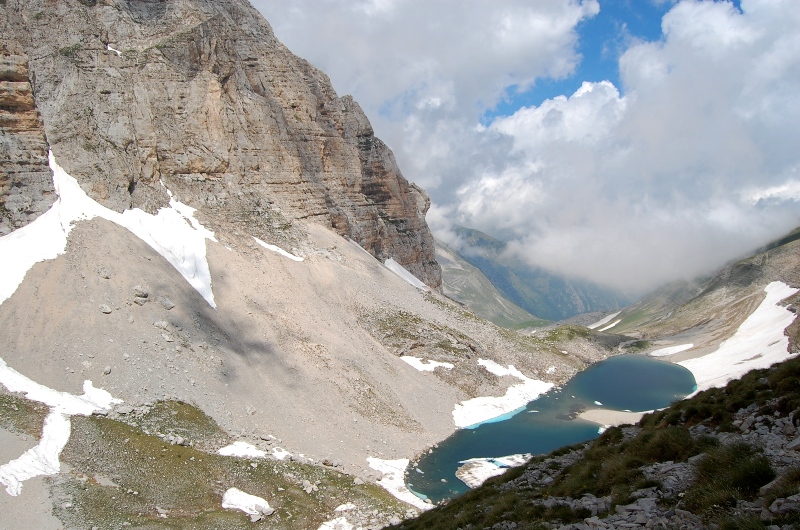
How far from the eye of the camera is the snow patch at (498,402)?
219 feet

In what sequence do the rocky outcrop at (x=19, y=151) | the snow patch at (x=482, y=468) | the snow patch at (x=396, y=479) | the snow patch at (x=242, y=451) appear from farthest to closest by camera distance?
1. the rocky outcrop at (x=19, y=151)
2. the snow patch at (x=482, y=468)
3. the snow patch at (x=396, y=479)
4. the snow patch at (x=242, y=451)

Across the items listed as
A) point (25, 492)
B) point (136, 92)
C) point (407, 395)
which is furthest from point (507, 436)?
point (136, 92)

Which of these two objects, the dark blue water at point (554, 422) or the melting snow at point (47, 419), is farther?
the dark blue water at point (554, 422)

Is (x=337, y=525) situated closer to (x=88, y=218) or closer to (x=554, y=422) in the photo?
(x=88, y=218)

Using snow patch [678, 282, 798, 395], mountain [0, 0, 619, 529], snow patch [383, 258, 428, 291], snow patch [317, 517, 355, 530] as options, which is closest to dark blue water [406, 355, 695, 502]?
mountain [0, 0, 619, 529]

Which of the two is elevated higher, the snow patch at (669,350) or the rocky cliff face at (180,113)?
the rocky cliff face at (180,113)

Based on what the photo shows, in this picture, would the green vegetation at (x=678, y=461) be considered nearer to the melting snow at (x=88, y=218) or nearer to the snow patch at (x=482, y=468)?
the snow patch at (x=482, y=468)

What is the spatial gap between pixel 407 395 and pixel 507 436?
42.8 feet

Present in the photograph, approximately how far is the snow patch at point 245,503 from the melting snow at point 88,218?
28377mm

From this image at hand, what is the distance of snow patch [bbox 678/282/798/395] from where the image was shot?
111300mm

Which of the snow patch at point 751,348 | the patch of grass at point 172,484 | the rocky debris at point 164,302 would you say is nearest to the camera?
the patch of grass at point 172,484

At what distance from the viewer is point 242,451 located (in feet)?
136

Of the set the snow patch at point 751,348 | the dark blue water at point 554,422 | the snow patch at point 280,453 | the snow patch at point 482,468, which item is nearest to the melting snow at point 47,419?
the snow patch at point 280,453

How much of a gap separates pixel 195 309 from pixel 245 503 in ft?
87.2
